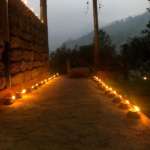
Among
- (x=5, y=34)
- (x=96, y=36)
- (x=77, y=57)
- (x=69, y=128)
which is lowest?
(x=69, y=128)

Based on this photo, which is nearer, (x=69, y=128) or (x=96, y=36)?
(x=69, y=128)

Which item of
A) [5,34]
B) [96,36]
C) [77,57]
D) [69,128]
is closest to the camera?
[69,128]

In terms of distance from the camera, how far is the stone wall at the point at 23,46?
10.1m

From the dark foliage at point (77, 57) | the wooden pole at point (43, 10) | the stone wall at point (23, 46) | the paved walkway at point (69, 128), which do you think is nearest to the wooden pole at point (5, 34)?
the stone wall at point (23, 46)

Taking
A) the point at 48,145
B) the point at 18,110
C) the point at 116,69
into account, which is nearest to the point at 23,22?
the point at 18,110

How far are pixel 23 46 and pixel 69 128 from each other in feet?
23.0

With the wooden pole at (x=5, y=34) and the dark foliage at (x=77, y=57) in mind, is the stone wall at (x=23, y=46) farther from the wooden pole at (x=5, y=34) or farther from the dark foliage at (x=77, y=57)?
the dark foliage at (x=77, y=57)

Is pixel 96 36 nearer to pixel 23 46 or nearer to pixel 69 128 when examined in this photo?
pixel 23 46

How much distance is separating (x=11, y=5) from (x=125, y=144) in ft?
22.2

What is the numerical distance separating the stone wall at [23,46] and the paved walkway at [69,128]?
268 centimetres

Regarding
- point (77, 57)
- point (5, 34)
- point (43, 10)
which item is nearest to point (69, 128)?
point (5, 34)

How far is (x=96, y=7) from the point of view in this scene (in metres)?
21.2

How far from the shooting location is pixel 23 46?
38.8 feet

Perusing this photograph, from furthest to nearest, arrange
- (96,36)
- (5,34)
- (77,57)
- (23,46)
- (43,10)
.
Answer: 1. (77,57)
2. (96,36)
3. (43,10)
4. (23,46)
5. (5,34)
